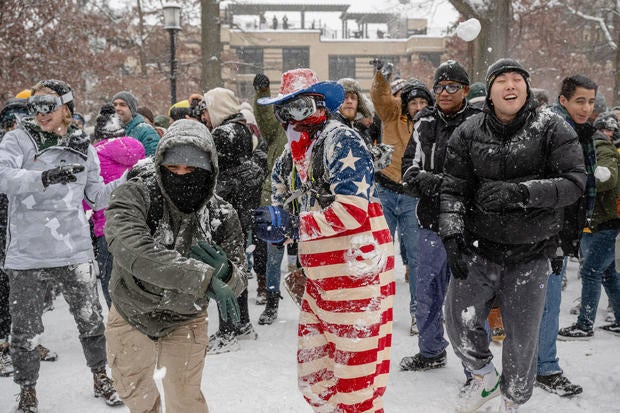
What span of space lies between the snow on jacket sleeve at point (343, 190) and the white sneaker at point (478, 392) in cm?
147

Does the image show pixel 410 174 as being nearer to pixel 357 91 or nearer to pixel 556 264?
pixel 556 264

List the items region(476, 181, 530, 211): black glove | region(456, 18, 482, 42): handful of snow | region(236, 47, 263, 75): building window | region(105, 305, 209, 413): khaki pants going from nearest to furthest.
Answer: region(105, 305, 209, 413): khaki pants
region(476, 181, 530, 211): black glove
region(456, 18, 482, 42): handful of snow
region(236, 47, 263, 75): building window

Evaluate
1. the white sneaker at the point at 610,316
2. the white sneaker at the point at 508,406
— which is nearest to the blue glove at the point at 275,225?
the white sneaker at the point at 508,406

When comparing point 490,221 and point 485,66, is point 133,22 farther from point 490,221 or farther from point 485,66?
point 490,221

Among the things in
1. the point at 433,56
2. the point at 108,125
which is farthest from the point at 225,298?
the point at 433,56

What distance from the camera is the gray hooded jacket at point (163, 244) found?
2.29 m

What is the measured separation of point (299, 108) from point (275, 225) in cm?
63

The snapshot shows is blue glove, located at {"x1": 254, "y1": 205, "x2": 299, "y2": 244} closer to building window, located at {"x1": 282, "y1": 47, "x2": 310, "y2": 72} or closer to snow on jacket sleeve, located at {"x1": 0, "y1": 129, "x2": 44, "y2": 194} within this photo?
snow on jacket sleeve, located at {"x1": 0, "y1": 129, "x2": 44, "y2": 194}

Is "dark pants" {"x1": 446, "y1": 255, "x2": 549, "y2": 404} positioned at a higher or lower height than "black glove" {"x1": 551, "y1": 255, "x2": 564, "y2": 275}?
lower

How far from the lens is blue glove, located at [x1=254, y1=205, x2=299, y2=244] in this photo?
2580 millimetres

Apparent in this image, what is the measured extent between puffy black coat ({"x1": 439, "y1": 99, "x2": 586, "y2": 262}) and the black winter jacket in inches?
26.0

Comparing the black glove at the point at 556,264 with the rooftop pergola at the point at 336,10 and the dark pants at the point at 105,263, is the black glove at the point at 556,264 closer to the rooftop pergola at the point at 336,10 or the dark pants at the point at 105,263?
the dark pants at the point at 105,263

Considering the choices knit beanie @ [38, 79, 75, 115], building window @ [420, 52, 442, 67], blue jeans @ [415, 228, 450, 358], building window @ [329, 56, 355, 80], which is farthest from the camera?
building window @ [329, 56, 355, 80]

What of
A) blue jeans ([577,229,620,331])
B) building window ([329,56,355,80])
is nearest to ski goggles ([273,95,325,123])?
blue jeans ([577,229,620,331])
